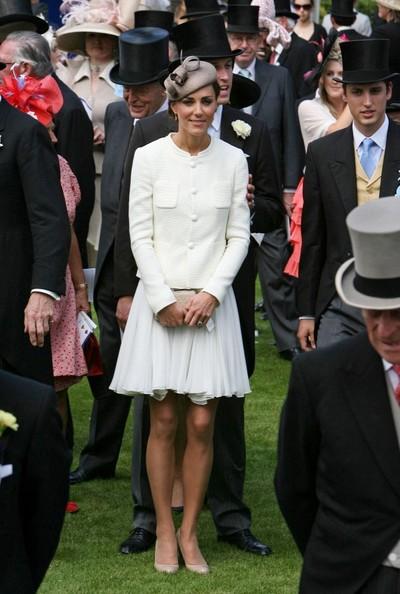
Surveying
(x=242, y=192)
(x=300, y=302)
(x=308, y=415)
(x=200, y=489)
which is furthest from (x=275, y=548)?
(x=308, y=415)

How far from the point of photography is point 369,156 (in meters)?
Answer: 8.14

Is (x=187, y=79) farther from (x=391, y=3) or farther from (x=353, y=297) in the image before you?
(x=391, y=3)

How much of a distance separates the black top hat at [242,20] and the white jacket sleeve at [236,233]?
4.68 meters

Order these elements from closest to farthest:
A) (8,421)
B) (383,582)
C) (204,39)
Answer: (8,421) → (383,582) → (204,39)

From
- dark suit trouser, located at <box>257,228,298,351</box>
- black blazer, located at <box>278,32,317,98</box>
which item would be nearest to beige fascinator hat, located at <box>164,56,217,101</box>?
dark suit trouser, located at <box>257,228,298,351</box>

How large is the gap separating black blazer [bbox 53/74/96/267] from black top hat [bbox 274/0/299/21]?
26.2 ft

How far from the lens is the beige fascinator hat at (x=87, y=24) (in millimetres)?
11406

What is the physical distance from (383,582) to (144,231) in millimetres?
3225

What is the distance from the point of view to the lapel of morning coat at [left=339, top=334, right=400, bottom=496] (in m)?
4.76

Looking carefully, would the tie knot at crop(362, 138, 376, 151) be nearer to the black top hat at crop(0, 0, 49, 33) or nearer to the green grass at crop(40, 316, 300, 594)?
the green grass at crop(40, 316, 300, 594)

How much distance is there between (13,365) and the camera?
7707 mm

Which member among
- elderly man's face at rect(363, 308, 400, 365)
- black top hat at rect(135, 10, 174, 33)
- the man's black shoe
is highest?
elderly man's face at rect(363, 308, 400, 365)

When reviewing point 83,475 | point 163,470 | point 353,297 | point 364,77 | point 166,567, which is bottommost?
point 83,475

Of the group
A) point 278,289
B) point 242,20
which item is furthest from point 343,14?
point 242,20
